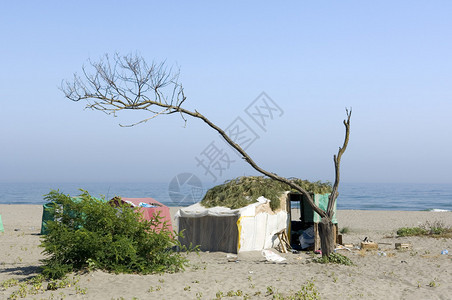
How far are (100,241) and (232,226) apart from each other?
6.31 meters

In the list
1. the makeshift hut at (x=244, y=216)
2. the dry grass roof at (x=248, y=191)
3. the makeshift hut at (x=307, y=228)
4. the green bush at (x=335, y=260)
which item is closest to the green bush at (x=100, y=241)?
the green bush at (x=335, y=260)

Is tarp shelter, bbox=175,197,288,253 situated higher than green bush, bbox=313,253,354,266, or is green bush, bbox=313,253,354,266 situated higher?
tarp shelter, bbox=175,197,288,253

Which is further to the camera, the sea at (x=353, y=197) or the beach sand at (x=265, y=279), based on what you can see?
the sea at (x=353, y=197)

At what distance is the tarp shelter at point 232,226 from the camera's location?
17047 millimetres

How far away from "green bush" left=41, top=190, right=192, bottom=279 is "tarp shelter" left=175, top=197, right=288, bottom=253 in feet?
14.6

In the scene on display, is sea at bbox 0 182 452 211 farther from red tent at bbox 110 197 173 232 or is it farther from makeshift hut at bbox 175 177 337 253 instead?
makeshift hut at bbox 175 177 337 253

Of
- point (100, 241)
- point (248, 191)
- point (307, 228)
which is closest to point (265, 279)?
point (100, 241)

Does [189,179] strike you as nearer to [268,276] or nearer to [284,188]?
[284,188]

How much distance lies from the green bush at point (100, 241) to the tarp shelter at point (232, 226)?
444cm

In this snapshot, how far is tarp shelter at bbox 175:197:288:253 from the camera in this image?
17047 millimetres

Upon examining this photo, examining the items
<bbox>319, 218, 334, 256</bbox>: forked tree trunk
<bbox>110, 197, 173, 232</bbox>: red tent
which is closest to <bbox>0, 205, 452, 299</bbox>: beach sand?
<bbox>319, 218, 334, 256</bbox>: forked tree trunk

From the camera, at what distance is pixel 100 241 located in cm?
1171

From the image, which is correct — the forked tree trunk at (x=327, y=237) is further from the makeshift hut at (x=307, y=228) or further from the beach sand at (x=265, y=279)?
the makeshift hut at (x=307, y=228)

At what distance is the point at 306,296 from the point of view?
1014cm
